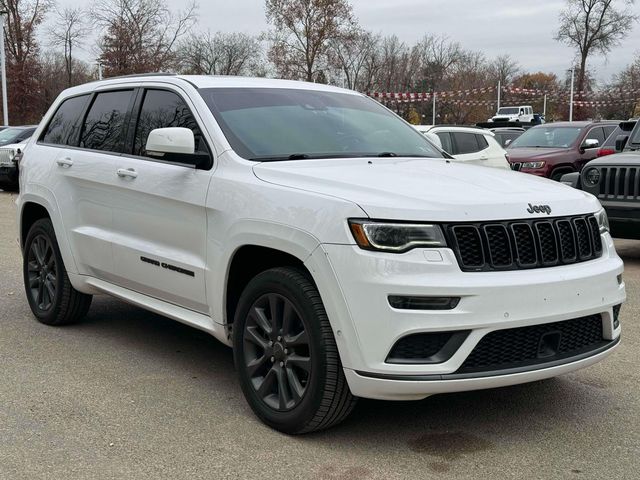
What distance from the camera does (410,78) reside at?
63094mm

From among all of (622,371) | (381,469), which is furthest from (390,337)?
(622,371)

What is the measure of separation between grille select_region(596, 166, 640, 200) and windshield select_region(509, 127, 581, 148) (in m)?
6.14

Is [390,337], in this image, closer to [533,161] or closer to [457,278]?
[457,278]

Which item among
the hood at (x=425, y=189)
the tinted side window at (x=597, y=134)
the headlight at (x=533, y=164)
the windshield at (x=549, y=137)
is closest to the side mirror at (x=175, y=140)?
the hood at (x=425, y=189)

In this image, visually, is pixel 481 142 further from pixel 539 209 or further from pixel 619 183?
pixel 539 209

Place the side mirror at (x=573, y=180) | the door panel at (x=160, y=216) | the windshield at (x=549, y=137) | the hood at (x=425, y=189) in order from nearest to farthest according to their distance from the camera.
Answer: the hood at (x=425, y=189), the door panel at (x=160, y=216), the side mirror at (x=573, y=180), the windshield at (x=549, y=137)

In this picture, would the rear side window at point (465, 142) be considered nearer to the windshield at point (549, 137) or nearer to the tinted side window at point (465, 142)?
the tinted side window at point (465, 142)

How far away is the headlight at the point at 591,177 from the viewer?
8.97 meters

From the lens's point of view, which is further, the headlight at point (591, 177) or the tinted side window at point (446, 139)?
the tinted side window at point (446, 139)

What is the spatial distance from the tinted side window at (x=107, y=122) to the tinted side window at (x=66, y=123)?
0.16 meters

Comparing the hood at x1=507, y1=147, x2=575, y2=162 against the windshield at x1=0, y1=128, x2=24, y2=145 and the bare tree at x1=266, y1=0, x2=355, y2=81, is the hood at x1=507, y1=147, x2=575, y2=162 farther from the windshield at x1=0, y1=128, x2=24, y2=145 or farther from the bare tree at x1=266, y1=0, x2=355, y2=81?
the bare tree at x1=266, y1=0, x2=355, y2=81

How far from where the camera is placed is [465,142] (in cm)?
1399

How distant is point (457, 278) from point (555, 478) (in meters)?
0.99

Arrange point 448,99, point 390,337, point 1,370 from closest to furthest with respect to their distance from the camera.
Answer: point 390,337 → point 1,370 → point 448,99
